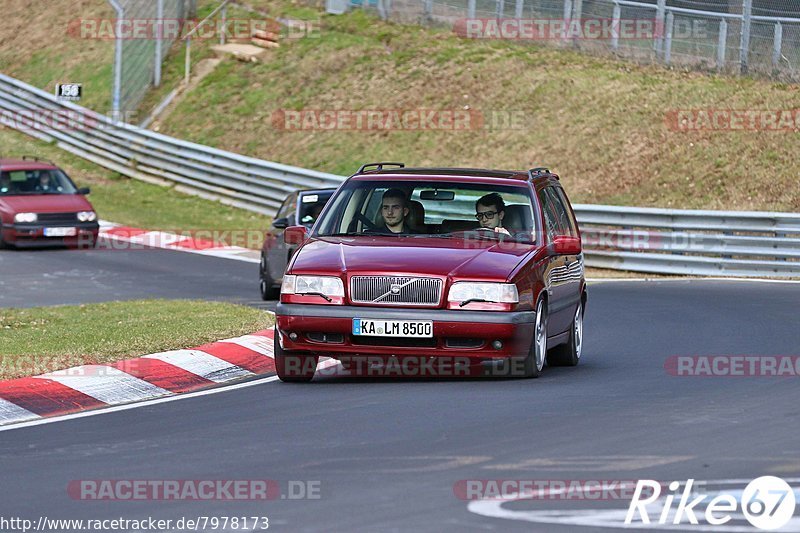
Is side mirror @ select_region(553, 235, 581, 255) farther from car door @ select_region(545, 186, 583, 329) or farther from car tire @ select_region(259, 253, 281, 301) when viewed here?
car tire @ select_region(259, 253, 281, 301)

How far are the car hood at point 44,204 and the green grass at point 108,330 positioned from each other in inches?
366

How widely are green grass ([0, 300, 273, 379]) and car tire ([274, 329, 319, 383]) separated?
61.6 inches

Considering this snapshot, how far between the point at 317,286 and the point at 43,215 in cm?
1621

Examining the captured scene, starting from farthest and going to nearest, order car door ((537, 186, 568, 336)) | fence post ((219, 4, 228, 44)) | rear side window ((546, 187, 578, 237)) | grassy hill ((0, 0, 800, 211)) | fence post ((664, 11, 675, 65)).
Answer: fence post ((219, 4, 228, 44)) → fence post ((664, 11, 675, 65)) → grassy hill ((0, 0, 800, 211)) → rear side window ((546, 187, 578, 237)) → car door ((537, 186, 568, 336))

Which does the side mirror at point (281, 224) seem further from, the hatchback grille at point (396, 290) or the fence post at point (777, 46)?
the fence post at point (777, 46)

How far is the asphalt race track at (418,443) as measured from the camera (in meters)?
6.58

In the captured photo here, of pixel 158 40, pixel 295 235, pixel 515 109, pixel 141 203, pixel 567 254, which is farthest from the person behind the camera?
pixel 158 40

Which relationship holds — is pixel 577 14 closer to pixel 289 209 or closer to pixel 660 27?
pixel 660 27

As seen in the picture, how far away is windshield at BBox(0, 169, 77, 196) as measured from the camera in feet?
88.0

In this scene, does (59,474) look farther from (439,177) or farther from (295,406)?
(439,177)

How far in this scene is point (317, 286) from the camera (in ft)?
34.8

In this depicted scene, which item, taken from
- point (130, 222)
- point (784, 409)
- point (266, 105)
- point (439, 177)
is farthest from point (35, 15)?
point (784, 409)

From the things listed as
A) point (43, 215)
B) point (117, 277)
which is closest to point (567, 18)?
point (43, 215)

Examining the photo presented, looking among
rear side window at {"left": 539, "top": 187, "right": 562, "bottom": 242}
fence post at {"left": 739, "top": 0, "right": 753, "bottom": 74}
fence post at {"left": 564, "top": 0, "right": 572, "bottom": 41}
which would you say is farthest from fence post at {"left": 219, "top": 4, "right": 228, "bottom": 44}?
rear side window at {"left": 539, "top": 187, "right": 562, "bottom": 242}
